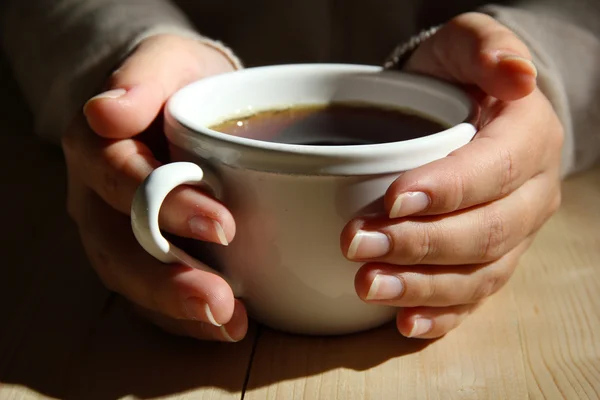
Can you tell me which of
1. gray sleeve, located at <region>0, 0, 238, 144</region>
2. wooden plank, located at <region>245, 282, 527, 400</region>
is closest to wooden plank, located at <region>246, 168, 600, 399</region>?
wooden plank, located at <region>245, 282, 527, 400</region>

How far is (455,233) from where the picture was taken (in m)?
0.41

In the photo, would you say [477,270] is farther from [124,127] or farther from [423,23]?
[423,23]

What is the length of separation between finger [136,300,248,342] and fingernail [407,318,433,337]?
4.3 inches

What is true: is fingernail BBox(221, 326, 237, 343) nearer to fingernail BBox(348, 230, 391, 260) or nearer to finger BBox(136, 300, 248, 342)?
finger BBox(136, 300, 248, 342)

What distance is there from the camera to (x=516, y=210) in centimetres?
46

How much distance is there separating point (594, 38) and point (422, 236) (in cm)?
43

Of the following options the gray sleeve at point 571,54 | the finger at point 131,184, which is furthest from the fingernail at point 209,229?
the gray sleeve at point 571,54

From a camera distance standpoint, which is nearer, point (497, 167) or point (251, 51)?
point (497, 167)

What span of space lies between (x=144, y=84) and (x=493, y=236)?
269 mm

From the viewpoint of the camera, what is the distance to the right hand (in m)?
0.41

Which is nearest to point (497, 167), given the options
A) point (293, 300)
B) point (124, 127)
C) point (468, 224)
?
point (468, 224)

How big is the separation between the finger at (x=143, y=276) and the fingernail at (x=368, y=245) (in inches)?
3.5

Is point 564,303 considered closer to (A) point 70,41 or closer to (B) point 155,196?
(B) point 155,196

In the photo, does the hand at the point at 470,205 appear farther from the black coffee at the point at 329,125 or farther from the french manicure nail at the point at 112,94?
the french manicure nail at the point at 112,94
